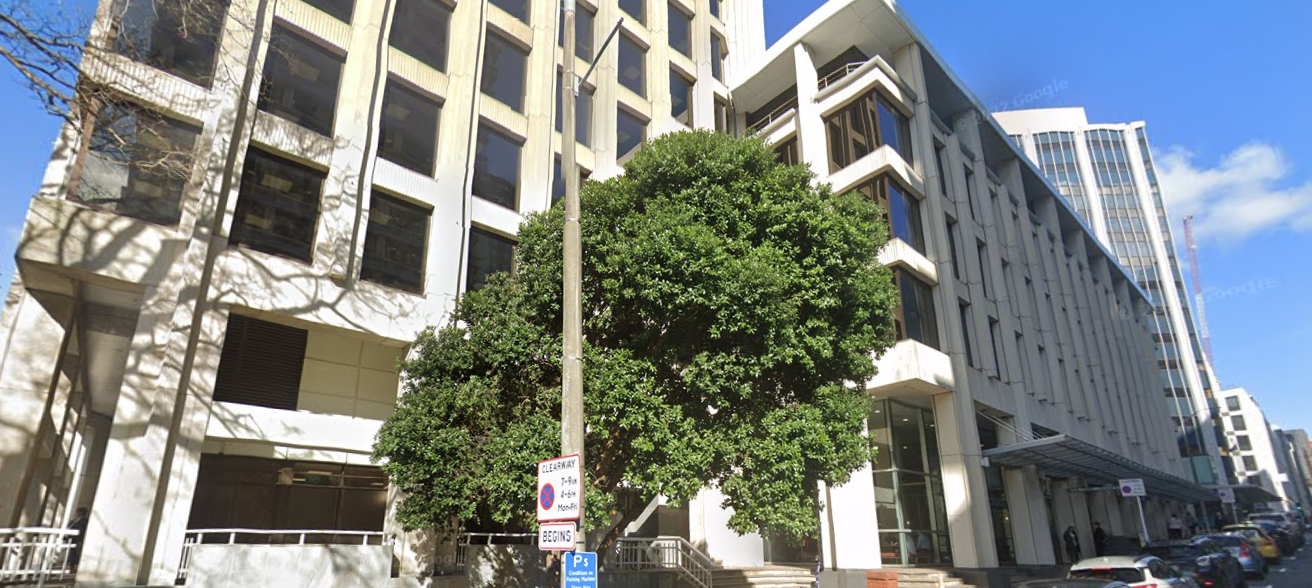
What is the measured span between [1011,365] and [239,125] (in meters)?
29.1

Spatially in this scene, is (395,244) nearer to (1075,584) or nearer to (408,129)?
Answer: (408,129)

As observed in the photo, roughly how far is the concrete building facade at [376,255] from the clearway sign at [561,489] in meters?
7.51

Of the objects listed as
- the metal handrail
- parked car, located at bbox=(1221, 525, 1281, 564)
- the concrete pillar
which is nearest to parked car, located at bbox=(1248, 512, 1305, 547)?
parked car, located at bbox=(1221, 525, 1281, 564)

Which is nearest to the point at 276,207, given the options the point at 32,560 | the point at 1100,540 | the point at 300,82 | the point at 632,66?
the point at 300,82

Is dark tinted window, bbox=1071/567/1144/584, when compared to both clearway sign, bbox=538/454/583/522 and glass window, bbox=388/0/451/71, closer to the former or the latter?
clearway sign, bbox=538/454/583/522

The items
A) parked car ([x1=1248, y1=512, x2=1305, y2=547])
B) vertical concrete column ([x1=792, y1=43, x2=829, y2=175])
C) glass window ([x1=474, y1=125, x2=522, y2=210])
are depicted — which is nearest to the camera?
glass window ([x1=474, y1=125, x2=522, y2=210])

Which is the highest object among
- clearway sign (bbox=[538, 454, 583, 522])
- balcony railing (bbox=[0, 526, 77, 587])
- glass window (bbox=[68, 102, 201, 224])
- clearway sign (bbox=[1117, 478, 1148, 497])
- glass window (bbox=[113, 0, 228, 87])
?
glass window (bbox=[113, 0, 228, 87])

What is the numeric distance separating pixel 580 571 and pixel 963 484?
20.7m

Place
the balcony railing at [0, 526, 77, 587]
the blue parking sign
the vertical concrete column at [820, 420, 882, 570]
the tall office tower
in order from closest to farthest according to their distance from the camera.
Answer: the blue parking sign < the balcony railing at [0, 526, 77, 587] < the vertical concrete column at [820, 420, 882, 570] < the tall office tower

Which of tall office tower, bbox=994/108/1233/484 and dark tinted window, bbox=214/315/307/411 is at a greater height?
tall office tower, bbox=994/108/1233/484

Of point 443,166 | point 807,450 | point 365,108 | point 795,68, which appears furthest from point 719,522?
point 795,68

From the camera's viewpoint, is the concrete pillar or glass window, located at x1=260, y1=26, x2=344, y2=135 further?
the concrete pillar

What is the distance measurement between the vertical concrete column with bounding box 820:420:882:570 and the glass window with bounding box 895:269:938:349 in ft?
17.0

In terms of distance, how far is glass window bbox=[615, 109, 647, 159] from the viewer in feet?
84.9
